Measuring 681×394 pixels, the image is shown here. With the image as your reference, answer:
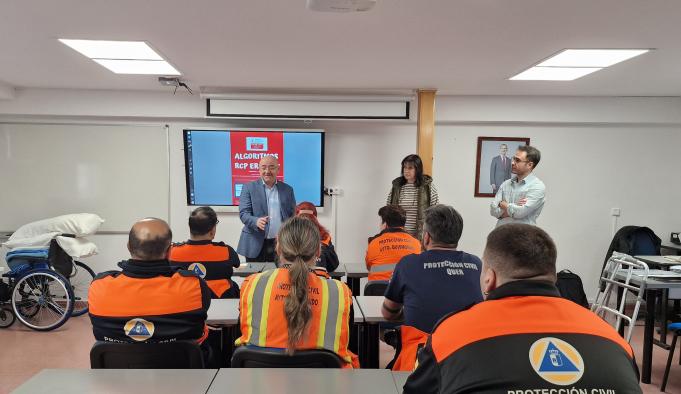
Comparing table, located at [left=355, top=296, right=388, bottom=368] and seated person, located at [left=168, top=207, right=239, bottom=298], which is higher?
seated person, located at [left=168, top=207, right=239, bottom=298]

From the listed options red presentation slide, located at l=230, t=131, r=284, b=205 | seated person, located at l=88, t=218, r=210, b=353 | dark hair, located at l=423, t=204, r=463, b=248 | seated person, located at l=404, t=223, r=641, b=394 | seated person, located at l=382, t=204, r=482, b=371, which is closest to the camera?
seated person, located at l=404, t=223, r=641, b=394

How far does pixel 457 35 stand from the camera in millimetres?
2783

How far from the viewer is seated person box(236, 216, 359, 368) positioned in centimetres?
154

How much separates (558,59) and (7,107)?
5.98 m

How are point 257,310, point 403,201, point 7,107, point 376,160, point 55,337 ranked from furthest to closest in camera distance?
point 376,160
point 7,107
point 403,201
point 55,337
point 257,310

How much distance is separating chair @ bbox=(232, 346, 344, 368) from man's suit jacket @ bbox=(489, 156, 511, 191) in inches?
169

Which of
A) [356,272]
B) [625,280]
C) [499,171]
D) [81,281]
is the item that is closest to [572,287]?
[625,280]

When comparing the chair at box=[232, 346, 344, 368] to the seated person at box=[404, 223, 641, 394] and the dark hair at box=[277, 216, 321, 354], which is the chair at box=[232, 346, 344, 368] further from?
the seated person at box=[404, 223, 641, 394]

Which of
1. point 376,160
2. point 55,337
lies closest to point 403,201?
point 376,160

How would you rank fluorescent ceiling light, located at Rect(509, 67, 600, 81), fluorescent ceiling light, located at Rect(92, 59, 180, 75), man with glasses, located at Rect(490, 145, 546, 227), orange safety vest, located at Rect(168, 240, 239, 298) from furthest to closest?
man with glasses, located at Rect(490, 145, 546, 227) → fluorescent ceiling light, located at Rect(509, 67, 600, 81) → fluorescent ceiling light, located at Rect(92, 59, 180, 75) → orange safety vest, located at Rect(168, 240, 239, 298)

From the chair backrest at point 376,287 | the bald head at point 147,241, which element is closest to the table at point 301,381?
the bald head at point 147,241

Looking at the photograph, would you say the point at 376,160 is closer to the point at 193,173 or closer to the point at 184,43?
the point at 193,173

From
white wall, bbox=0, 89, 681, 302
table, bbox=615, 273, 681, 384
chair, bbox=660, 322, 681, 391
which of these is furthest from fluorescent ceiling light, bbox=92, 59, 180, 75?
chair, bbox=660, 322, 681, 391

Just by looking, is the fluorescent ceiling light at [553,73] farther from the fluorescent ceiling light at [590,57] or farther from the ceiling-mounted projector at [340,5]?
the ceiling-mounted projector at [340,5]
